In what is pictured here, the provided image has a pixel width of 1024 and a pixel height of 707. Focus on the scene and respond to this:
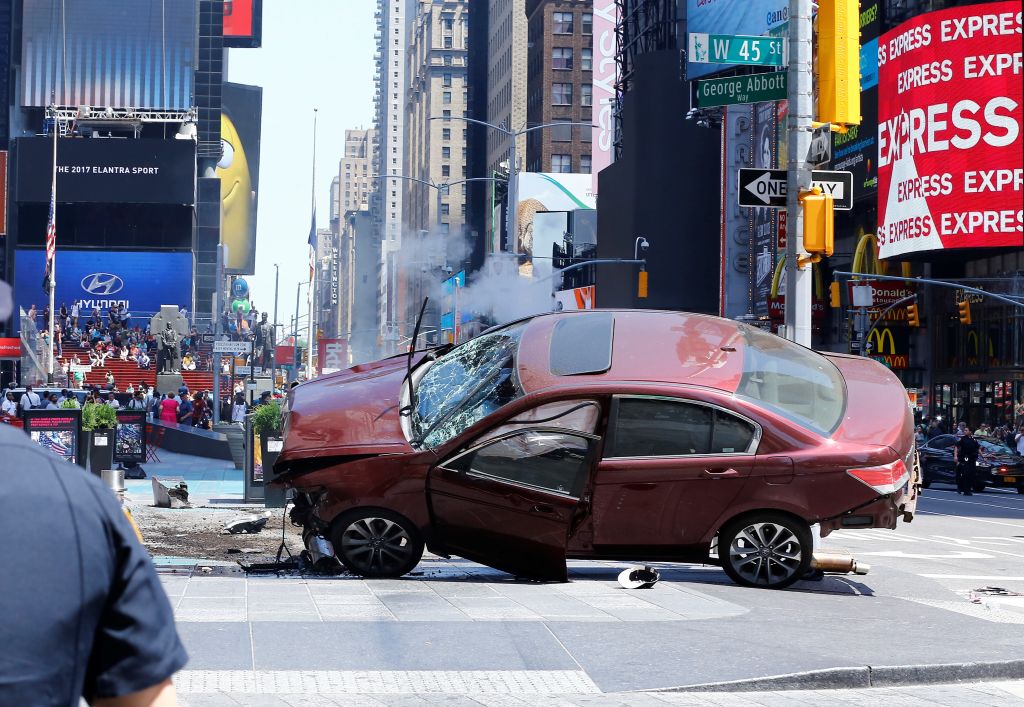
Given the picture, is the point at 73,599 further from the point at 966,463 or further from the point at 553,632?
the point at 966,463

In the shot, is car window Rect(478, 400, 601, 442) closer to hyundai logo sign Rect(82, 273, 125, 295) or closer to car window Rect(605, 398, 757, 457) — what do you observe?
car window Rect(605, 398, 757, 457)

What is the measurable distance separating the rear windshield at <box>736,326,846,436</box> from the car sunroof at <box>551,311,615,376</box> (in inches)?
43.3

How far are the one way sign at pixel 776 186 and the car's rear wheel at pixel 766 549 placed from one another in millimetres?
4703

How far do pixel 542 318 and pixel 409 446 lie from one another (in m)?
1.59

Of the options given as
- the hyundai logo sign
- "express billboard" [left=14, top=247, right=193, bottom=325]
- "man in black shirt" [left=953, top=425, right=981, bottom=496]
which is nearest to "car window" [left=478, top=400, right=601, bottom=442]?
"man in black shirt" [left=953, top=425, right=981, bottom=496]

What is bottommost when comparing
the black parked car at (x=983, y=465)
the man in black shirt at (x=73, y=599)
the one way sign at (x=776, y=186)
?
the black parked car at (x=983, y=465)

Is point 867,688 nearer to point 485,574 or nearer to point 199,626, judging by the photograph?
point 199,626

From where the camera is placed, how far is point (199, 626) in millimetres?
8945

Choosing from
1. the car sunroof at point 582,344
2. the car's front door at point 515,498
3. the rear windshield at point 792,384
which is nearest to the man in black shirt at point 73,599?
the car's front door at point 515,498

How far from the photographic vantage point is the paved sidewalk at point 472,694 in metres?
7.07

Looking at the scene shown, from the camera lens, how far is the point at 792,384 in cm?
1188

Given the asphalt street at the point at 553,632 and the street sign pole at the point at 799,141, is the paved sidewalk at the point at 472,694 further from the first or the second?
the street sign pole at the point at 799,141

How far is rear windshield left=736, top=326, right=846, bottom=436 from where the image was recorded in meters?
11.7

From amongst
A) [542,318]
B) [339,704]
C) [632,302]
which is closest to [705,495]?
[542,318]
